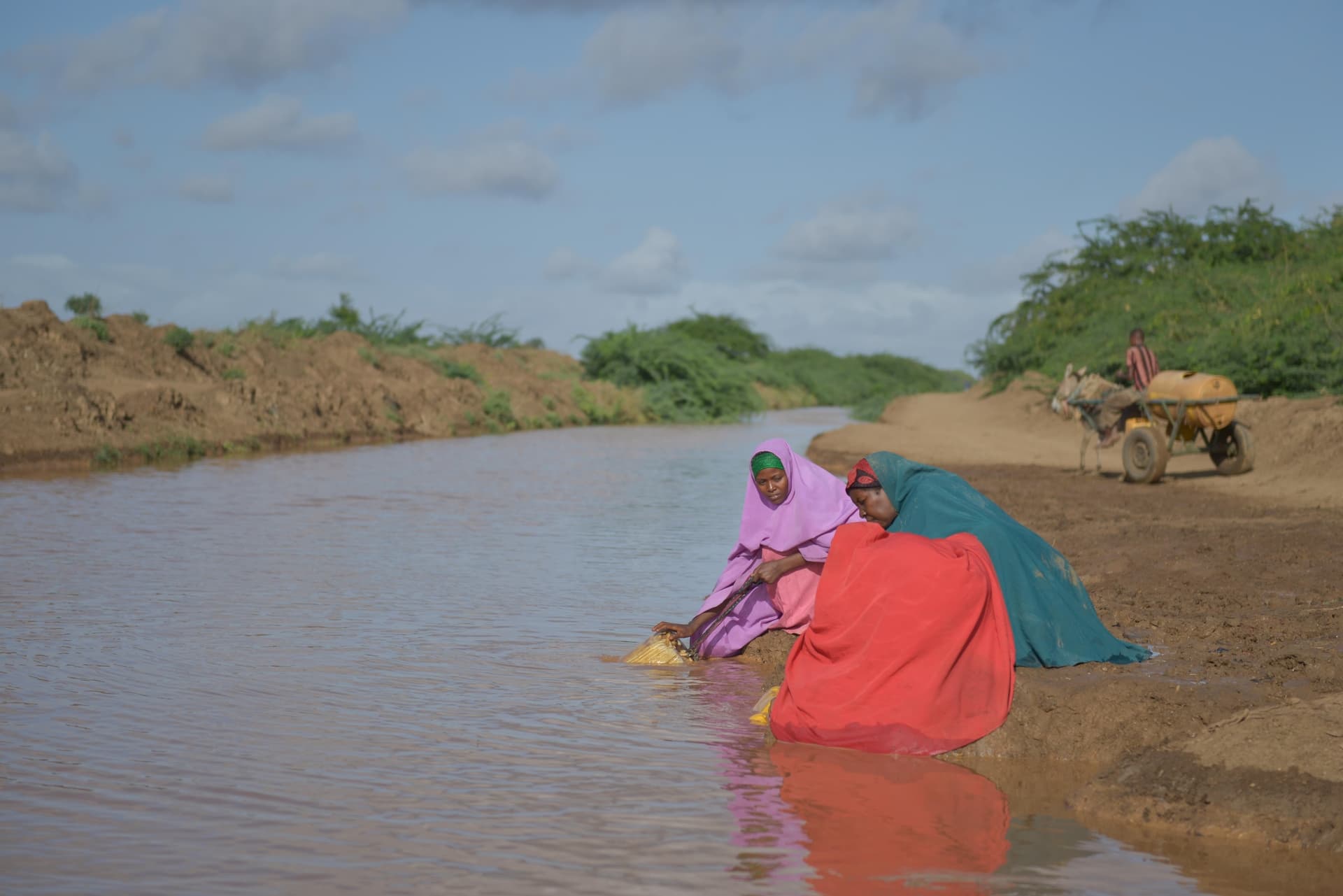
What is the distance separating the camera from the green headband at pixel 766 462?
655 centimetres

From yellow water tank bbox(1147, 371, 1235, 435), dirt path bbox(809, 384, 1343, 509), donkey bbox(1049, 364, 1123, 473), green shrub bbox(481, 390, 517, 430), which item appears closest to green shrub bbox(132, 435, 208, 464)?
dirt path bbox(809, 384, 1343, 509)

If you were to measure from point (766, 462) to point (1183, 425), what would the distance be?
32.3ft

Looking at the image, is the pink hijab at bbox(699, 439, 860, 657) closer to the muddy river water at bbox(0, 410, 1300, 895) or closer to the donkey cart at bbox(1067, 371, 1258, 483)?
the muddy river water at bbox(0, 410, 1300, 895)

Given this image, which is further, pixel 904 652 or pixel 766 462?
pixel 766 462

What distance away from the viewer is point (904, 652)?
5.02 meters

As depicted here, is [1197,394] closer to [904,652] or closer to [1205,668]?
[1205,668]

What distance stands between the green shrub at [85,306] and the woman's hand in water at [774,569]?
21127 mm

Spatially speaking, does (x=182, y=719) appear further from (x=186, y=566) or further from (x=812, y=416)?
(x=812, y=416)

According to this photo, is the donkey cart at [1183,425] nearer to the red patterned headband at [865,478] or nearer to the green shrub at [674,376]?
the red patterned headband at [865,478]

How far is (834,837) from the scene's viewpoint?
433 cm

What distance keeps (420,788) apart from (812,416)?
43887mm

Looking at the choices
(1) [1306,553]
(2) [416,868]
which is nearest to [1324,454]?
(1) [1306,553]

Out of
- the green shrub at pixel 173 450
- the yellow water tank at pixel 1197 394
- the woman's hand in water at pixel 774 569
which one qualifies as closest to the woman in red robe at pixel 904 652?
the woman's hand in water at pixel 774 569

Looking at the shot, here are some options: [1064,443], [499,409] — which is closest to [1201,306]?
[1064,443]
